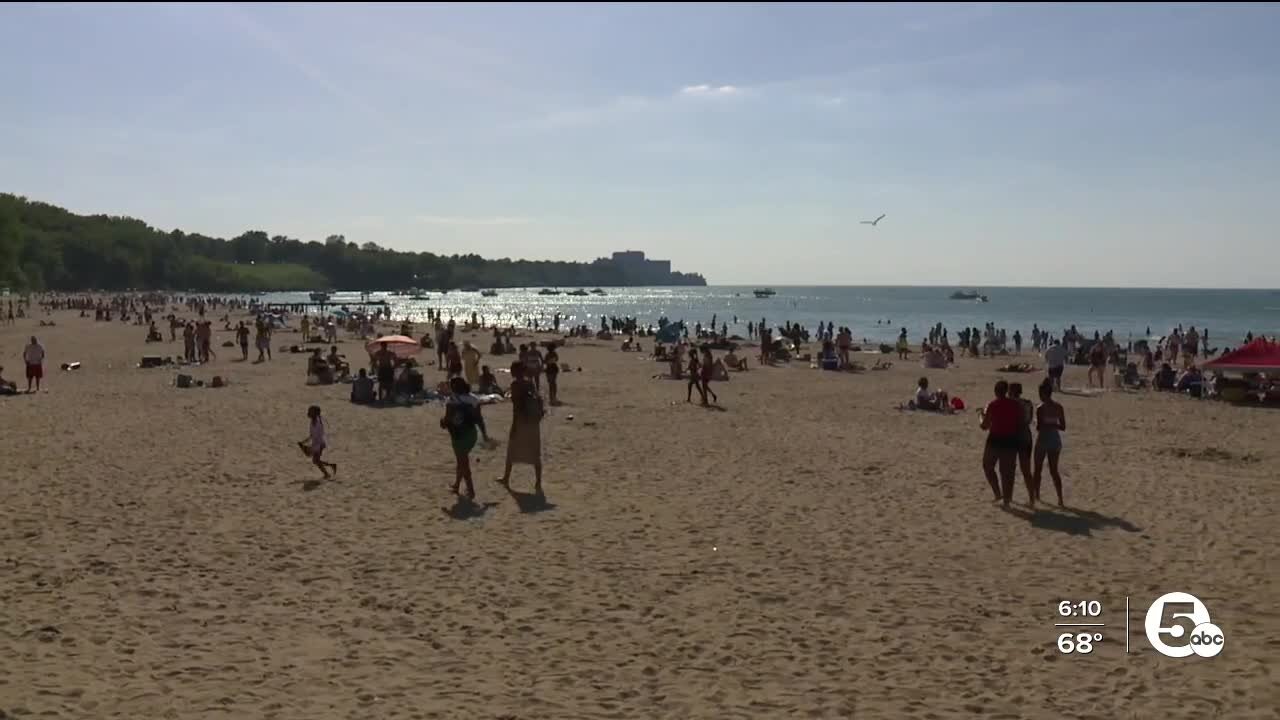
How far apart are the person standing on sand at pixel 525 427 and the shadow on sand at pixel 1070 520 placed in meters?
5.20

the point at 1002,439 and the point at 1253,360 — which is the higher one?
the point at 1253,360

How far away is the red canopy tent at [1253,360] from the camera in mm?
19922

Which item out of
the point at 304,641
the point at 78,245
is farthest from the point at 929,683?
the point at 78,245

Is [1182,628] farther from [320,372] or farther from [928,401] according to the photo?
[320,372]

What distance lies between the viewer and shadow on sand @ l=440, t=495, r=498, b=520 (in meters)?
9.77

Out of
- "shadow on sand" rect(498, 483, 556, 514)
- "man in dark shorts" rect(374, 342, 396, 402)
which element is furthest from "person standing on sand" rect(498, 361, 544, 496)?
"man in dark shorts" rect(374, 342, 396, 402)

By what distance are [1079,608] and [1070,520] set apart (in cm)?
298

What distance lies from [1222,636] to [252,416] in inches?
586

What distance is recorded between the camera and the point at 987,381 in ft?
90.3

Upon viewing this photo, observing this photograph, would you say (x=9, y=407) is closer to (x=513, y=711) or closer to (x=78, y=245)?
(x=513, y=711)

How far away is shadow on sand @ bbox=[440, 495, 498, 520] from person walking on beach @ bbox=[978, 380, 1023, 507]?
17.4 feet

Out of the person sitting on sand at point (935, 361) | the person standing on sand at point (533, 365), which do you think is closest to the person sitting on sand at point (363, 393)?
the person standing on sand at point (533, 365)

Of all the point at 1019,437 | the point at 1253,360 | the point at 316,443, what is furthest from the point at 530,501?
the point at 1253,360

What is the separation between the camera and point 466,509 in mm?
10047
